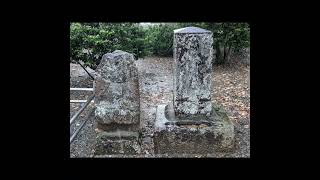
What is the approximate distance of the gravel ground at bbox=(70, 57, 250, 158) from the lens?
6.04 m

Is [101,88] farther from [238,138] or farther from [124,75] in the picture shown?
[238,138]

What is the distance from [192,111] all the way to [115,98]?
1259 millimetres

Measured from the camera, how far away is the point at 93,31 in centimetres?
948

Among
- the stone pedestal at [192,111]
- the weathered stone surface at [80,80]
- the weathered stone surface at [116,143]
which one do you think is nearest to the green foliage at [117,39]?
the weathered stone surface at [80,80]

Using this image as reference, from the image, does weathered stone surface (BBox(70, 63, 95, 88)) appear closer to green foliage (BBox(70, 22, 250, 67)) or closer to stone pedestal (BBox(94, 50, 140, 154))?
green foliage (BBox(70, 22, 250, 67))

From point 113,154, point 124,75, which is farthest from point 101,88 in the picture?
point 113,154

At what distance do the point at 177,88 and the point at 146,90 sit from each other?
4.17m

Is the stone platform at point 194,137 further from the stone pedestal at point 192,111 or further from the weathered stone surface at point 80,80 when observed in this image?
the weathered stone surface at point 80,80

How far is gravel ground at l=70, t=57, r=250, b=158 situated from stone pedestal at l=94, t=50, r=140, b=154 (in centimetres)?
39

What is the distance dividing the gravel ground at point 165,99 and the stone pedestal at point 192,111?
19cm

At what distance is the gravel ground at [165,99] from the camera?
19.8ft

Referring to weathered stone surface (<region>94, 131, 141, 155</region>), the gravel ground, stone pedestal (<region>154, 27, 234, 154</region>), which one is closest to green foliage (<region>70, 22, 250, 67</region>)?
the gravel ground

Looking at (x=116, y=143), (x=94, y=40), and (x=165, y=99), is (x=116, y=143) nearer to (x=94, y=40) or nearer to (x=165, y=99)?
(x=165, y=99)

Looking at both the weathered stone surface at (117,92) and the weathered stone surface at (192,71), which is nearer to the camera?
the weathered stone surface at (192,71)
